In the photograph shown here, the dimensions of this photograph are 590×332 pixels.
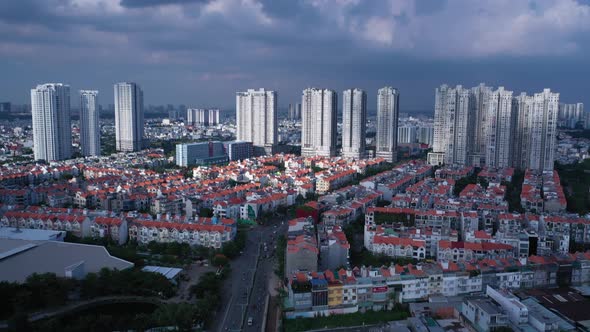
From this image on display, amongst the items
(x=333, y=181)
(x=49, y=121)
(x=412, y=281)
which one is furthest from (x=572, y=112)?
(x=412, y=281)

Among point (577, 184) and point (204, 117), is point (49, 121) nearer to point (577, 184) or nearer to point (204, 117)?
point (577, 184)

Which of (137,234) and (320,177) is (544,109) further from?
(137,234)

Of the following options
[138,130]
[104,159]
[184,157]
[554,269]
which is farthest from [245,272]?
[138,130]

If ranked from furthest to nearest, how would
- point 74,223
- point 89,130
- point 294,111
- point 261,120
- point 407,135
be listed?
point 294,111, point 407,135, point 261,120, point 89,130, point 74,223

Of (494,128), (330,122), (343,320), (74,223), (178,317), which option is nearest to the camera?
(178,317)

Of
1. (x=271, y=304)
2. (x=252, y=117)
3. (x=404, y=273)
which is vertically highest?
(x=252, y=117)

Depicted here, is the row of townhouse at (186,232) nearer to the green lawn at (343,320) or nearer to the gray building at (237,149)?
the green lawn at (343,320)

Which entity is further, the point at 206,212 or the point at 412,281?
the point at 206,212
